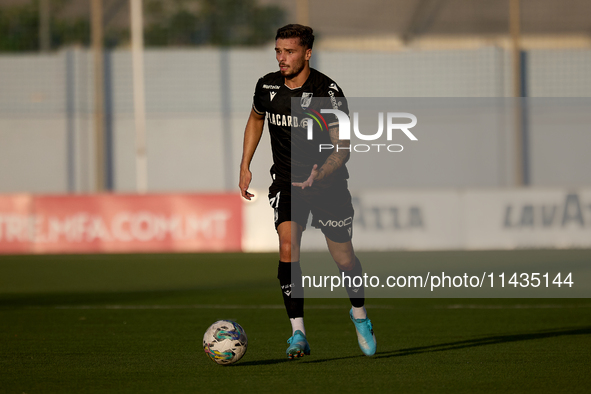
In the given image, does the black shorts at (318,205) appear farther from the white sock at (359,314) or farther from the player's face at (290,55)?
the player's face at (290,55)

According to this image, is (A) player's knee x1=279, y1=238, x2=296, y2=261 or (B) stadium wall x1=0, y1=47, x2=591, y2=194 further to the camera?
(B) stadium wall x1=0, y1=47, x2=591, y2=194

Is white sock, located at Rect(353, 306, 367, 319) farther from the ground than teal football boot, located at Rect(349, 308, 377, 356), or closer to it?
farther from the ground

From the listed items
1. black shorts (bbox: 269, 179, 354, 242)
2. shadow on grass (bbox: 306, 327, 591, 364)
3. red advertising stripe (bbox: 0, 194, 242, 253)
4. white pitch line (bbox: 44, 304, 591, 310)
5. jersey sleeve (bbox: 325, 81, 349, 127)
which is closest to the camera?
jersey sleeve (bbox: 325, 81, 349, 127)

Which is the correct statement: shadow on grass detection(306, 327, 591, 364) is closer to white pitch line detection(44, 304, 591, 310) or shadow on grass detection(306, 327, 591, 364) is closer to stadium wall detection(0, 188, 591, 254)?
white pitch line detection(44, 304, 591, 310)

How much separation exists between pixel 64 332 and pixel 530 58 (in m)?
18.8

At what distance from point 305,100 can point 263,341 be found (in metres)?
1.98

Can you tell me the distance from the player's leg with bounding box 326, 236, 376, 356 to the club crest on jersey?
0.88 m

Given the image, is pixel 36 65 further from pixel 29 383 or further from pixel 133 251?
pixel 29 383

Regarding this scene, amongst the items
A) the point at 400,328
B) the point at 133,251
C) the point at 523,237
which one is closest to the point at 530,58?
the point at 523,237

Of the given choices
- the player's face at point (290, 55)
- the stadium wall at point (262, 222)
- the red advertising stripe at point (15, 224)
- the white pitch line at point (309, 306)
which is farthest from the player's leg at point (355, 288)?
the red advertising stripe at point (15, 224)

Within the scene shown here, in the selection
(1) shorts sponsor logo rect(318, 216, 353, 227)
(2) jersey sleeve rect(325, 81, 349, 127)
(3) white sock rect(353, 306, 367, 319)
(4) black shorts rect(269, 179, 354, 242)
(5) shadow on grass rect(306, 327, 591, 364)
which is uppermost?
(2) jersey sleeve rect(325, 81, 349, 127)

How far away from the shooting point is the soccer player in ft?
17.6

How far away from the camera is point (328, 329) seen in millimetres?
7121

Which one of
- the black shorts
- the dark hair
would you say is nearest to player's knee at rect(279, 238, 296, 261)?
the black shorts
